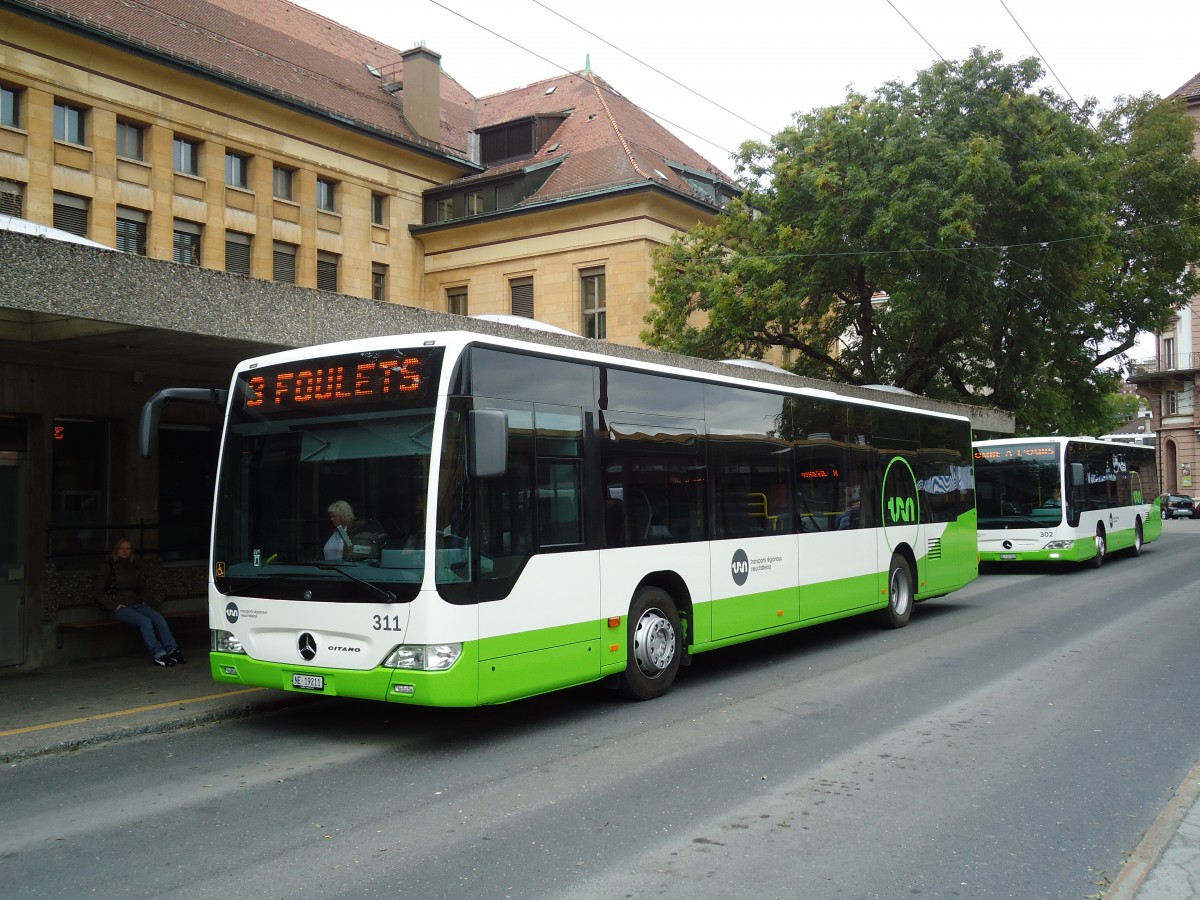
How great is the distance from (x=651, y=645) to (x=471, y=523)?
2626mm

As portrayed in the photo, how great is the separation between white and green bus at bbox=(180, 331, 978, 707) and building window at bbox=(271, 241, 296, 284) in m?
31.3

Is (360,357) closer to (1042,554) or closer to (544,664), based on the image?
(544,664)

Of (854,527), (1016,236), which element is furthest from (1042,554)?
(854,527)

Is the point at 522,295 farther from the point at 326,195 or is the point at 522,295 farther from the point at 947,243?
the point at 947,243

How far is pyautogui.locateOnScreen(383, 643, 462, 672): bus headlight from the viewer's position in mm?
7141

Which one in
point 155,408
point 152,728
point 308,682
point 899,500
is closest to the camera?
point 308,682

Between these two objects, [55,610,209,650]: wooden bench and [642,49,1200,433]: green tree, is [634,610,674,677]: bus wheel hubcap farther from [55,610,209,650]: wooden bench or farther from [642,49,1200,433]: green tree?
[642,49,1200,433]: green tree

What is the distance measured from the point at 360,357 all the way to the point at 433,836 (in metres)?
3.59

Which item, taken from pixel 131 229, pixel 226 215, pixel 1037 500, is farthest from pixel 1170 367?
pixel 131 229

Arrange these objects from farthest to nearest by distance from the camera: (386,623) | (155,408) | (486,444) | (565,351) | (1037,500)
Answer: (1037,500)
(565,351)
(155,408)
(386,623)
(486,444)

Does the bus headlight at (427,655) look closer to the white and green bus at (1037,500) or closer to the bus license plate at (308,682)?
the bus license plate at (308,682)

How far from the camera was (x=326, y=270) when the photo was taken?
40.5 metres

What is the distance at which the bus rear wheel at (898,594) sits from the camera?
45.7ft

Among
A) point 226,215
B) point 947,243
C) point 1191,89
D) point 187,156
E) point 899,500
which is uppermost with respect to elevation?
point 1191,89
